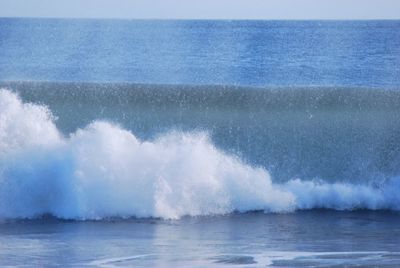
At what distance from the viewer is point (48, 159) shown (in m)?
14.6

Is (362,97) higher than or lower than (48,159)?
higher

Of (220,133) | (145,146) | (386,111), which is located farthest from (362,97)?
(145,146)

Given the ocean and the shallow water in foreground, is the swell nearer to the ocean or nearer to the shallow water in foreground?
the ocean

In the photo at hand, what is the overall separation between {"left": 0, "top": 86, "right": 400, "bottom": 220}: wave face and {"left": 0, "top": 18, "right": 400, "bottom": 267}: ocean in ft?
0.06

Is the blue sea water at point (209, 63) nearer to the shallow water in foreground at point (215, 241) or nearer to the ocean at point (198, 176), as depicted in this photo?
the ocean at point (198, 176)

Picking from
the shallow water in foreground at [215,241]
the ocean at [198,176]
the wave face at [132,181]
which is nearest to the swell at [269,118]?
the ocean at [198,176]

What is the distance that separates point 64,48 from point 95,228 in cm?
2828

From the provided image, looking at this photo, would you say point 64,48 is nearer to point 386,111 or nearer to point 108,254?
point 386,111

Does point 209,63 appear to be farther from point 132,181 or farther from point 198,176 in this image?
point 132,181

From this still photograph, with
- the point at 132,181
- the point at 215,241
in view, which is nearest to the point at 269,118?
the point at 132,181

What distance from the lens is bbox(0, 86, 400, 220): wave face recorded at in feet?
45.7

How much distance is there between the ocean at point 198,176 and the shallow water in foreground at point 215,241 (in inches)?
0.8

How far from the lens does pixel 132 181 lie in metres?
14.1

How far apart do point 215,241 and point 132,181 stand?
2.39m
